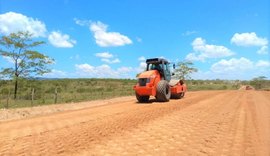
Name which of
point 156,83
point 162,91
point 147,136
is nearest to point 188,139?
point 147,136

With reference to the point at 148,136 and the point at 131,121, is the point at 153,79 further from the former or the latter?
the point at 148,136

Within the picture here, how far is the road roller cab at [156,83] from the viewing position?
1703cm

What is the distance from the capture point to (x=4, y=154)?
653cm

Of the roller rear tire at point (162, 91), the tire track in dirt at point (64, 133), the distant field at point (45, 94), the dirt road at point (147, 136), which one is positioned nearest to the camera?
the dirt road at point (147, 136)

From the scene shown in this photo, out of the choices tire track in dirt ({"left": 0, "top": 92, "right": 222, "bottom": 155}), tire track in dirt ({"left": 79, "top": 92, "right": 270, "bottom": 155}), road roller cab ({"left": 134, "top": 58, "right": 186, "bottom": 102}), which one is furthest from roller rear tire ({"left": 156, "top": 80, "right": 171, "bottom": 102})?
tire track in dirt ({"left": 79, "top": 92, "right": 270, "bottom": 155})

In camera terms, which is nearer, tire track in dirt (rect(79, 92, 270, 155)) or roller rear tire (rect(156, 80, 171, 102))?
tire track in dirt (rect(79, 92, 270, 155))

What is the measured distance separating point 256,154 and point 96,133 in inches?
170

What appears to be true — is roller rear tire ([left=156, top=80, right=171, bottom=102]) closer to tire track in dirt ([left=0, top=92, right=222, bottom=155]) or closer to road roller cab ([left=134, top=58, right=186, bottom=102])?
road roller cab ([left=134, top=58, right=186, bottom=102])

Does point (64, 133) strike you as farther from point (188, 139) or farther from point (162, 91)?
point (162, 91)

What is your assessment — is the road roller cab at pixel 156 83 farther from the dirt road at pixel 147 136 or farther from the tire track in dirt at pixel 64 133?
the dirt road at pixel 147 136

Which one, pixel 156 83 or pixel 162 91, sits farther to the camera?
pixel 156 83

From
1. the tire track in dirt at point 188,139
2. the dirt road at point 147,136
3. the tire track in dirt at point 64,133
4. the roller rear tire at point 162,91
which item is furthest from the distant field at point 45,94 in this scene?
the tire track in dirt at point 188,139

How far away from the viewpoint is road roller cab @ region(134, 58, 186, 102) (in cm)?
1703

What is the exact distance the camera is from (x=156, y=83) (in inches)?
685
